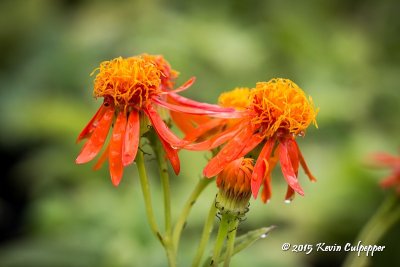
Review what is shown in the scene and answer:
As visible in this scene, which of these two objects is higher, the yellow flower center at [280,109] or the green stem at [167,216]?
the yellow flower center at [280,109]

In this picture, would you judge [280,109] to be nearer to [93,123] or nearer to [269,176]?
[269,176]

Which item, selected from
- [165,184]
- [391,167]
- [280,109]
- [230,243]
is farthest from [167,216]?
[391,167]

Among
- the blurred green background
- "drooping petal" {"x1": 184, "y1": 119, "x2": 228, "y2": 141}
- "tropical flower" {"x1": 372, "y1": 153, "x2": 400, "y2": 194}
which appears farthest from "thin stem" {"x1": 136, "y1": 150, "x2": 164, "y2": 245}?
the blurred green background

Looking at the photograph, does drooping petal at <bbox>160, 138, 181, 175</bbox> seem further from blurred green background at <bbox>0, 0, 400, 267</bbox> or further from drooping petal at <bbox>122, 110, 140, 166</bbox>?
blurred green background at <bbox>0, 0, 400, 267</bbox>

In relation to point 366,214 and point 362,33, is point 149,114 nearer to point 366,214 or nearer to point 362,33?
point 366,214

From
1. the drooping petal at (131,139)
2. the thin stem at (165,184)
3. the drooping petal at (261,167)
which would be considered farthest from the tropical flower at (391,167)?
the drooping petal at (131,139)

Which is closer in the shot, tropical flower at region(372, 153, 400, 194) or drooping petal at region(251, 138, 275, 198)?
drooping petal at region(251, 138, 275, 198)

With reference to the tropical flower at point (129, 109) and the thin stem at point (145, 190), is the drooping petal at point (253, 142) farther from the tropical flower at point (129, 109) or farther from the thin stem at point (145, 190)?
the thin stem at point (145, 190)

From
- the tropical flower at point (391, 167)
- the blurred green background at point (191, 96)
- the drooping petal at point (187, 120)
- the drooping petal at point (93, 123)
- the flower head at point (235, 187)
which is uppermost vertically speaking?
the blurred green background at point (191, 96)

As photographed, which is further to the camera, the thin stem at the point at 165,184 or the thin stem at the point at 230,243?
the thin stem at the point at 165,184
